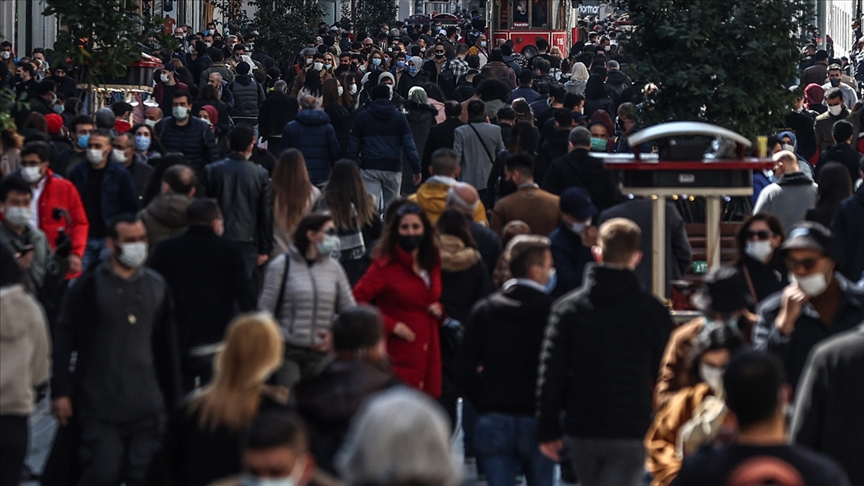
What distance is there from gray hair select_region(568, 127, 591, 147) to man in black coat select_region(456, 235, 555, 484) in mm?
4906

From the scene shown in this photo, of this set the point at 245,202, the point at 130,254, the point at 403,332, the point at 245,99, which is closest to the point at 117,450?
the point at 130,254

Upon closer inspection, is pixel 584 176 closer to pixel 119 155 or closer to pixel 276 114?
pixel 119 155

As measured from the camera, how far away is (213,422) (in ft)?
19.1

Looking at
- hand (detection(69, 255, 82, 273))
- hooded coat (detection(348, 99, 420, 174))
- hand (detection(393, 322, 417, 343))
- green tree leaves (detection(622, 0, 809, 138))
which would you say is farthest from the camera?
hooded coat (detection(348, 99, 420, 174))

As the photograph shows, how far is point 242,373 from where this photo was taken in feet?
19.1

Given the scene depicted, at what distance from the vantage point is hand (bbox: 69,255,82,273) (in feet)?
35.3

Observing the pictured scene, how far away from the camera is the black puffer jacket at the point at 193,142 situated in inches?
565

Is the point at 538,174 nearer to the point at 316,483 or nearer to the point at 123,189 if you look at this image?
the point at 123,189

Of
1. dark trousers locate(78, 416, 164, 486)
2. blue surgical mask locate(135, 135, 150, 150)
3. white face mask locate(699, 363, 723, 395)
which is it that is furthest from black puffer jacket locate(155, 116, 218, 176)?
white face mask locate(699, 363, 723, 395)

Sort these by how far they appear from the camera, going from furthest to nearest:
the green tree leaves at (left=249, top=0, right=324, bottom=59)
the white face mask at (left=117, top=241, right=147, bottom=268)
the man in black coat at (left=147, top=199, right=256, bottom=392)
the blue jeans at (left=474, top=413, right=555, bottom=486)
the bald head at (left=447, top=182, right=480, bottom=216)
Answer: the green tree leaves at (left=249, top=0, right=324, bottom=59)
the bald head at (left=447, top=182, right=480, bottom=216)
the man in black coat at (left=147, top=199, right=256, bottom=392)
the white face mask at (left=117, top=241, right=147, bottom=268)
the blue jeans at (left=474, top=413, right=555, bottom=486)

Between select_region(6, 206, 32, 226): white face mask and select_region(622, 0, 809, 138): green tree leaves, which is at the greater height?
select_region(622, 0, 809, 138): green tree leaves

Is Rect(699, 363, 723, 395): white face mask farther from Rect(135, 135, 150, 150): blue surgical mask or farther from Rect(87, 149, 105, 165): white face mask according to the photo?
Rect(135, 135, 150, 150): blue surgical mask

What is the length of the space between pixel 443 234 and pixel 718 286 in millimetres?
2835

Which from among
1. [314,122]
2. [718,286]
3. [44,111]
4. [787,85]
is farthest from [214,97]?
[718,286]
